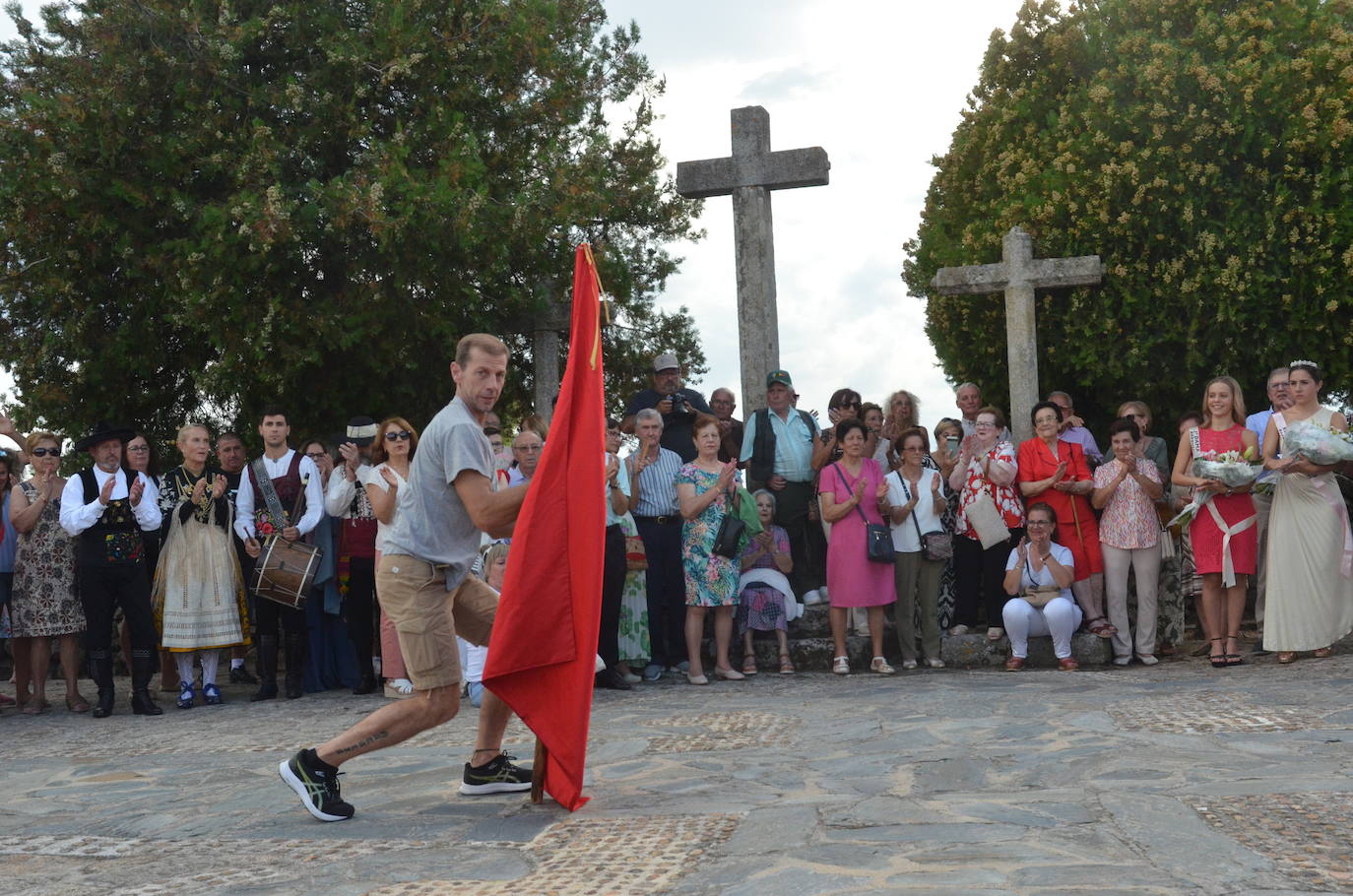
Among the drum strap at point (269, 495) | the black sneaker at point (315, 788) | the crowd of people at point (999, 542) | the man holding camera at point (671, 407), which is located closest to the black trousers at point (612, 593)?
the crowd of people at point (999, 542)

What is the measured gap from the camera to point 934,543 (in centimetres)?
1051

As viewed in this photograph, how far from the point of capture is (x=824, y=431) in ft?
38.9

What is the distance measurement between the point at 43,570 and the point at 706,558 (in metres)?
4.63

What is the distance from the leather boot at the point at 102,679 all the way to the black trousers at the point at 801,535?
5.00 metres

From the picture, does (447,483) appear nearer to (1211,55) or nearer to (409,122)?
(409,122)

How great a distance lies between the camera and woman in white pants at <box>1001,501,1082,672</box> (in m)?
10.3

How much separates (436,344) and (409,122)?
7.31 feet

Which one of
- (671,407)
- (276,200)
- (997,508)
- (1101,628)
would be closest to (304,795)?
(671,407)

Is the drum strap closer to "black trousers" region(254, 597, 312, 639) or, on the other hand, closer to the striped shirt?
"black trousers" region(254, 597, 312, 639)

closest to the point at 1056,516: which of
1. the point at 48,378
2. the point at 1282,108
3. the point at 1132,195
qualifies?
the point at 1132,195

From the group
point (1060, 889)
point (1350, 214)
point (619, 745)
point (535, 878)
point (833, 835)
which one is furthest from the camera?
point (1350, 214)

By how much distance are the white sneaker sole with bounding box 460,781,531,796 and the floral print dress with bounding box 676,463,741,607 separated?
4322 mm

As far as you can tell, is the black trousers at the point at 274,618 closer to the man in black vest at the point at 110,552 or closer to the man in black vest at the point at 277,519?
the man in black vest at the point at 277,519

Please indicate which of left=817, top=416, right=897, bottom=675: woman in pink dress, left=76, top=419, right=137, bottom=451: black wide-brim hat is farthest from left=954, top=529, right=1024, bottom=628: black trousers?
left=76, top=419, right=137, bottom=451: black wide-brim hat
